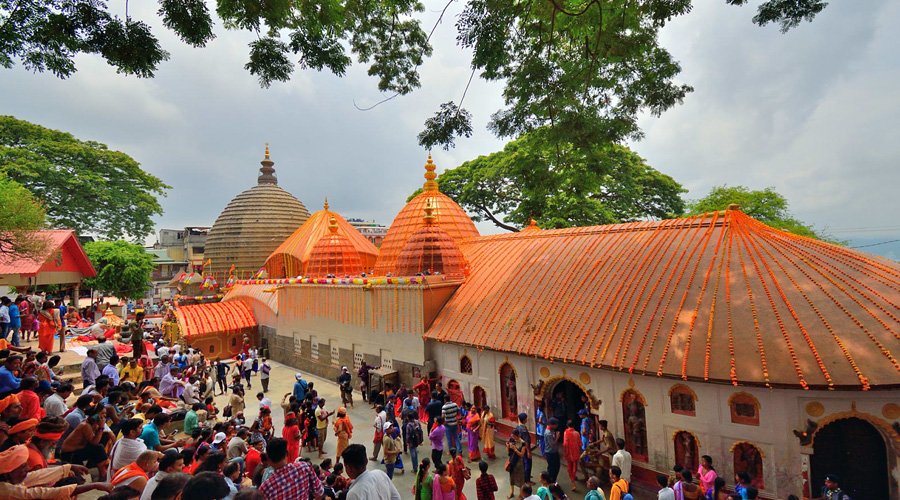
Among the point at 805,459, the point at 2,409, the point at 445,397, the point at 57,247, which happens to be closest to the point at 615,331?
the point at 805,459

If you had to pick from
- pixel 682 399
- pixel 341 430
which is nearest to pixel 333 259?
pixel 341 430

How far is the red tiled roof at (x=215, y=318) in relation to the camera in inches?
842

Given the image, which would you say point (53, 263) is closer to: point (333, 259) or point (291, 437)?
point (333, 259)

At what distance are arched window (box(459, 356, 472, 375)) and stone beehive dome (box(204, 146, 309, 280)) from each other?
2094 centimetres

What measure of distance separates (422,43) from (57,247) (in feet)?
66.5

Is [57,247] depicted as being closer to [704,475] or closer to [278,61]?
[278,61]

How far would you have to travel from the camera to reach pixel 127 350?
1597cm

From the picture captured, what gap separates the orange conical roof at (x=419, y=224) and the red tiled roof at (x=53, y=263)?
13812mm

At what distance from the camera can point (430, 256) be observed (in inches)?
602

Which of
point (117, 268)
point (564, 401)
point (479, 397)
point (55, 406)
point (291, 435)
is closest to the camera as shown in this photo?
point (55, 406)

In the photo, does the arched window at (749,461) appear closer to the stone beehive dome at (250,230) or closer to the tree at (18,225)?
the tree at (18,225)

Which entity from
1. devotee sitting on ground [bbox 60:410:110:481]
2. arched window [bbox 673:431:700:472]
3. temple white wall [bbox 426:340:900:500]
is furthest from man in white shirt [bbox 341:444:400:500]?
arched window [bbox 673:431:700:472]

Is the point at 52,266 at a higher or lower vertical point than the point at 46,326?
higher

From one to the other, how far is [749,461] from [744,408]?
99 cm
